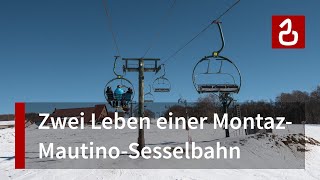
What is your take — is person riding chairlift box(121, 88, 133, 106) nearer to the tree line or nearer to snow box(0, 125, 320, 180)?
snow box(0, 125, 320, 180)

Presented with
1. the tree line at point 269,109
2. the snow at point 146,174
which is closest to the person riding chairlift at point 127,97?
the snow at point 146,174

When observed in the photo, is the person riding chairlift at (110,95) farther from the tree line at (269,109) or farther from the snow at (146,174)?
the tree line at (269,109)

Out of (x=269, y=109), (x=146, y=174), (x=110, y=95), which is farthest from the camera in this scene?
(x=269, y=109)

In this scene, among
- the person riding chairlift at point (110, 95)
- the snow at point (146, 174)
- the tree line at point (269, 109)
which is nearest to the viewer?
the snow at point (146, 174)

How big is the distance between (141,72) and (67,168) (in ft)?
22.7

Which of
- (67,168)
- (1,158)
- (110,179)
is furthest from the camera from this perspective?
(1,158)

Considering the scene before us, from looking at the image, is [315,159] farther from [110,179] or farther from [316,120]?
[316,120]

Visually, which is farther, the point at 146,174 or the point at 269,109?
the point at 269,109

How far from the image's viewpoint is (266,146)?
24.7 metres

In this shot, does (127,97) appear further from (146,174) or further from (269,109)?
(269,109)

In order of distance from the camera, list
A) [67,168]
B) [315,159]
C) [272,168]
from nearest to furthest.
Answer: [67,168] < [272,168] < [315,159]

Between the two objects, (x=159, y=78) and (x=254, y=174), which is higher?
(x=159, y=78)

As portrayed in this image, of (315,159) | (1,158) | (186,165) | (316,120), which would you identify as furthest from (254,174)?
(316,120)

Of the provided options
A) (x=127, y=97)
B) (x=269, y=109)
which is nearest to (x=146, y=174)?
(x=127, y=97)
